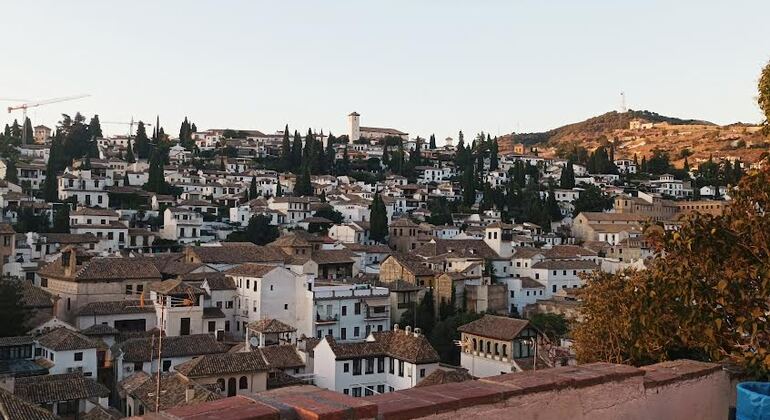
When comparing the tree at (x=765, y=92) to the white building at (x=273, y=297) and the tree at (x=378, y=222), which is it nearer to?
the white building at (x=273, y=297)

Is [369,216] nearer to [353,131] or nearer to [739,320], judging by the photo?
[353,131]

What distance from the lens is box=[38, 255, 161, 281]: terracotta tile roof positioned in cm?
3331

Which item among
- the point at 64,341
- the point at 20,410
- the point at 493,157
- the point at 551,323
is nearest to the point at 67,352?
the point at 64,341

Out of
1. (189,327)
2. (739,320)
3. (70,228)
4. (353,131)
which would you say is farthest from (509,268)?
(353,131)

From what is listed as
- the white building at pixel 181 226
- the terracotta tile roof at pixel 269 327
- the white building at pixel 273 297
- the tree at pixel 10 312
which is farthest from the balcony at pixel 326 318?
the white building at pixel 181 226

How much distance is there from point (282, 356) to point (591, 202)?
51.0 meters

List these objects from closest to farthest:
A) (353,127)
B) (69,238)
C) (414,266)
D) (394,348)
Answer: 1. (394,348)
2. (414,266)
3. (69,238)
4. (353,127)

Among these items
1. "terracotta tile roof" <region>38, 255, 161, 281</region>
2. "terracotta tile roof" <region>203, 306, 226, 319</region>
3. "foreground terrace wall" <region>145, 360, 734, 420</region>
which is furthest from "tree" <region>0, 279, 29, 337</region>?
"foreground terrace wall" <region>145, 360, 734, 420</region>

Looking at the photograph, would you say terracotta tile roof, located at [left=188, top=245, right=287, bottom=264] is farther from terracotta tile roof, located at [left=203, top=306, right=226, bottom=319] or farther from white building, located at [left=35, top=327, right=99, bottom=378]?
white building, located at [left=35, top=327, right=99, bottom=378]

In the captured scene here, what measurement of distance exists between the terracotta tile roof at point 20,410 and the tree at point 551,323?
23.7 m

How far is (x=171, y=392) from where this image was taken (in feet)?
71.5

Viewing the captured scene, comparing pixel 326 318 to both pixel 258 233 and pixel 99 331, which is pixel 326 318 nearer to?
pixel 99 331

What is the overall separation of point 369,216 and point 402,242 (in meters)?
5.90

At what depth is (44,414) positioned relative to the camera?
16422 mm
